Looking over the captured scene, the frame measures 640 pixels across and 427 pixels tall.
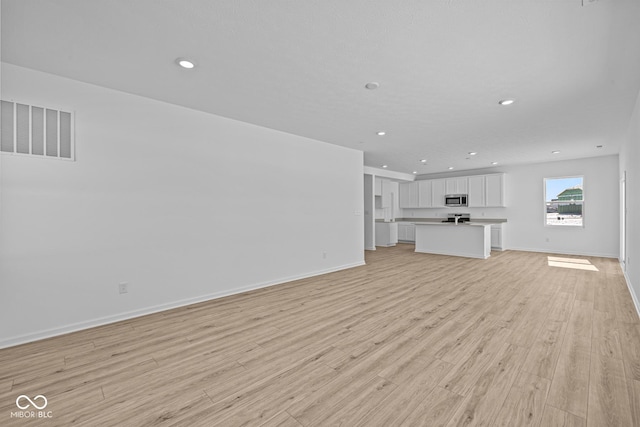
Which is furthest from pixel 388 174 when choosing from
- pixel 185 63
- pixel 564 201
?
pixel 185 63

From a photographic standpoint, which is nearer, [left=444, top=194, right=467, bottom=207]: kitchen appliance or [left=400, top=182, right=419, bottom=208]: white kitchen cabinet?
[left=444, top=194, right=467, bottom=207]: kitchen appliance

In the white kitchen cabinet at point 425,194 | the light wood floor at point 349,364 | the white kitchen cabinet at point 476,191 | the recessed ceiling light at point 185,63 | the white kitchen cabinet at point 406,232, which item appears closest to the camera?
the light wood floor at point 349,364

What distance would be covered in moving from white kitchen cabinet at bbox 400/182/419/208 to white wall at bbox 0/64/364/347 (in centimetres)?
657

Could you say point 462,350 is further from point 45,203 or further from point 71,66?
point 71,66

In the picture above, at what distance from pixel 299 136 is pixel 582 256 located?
26.2 feet

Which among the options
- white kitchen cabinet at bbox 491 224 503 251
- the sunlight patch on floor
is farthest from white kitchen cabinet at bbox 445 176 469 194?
the sunlight patch on floor

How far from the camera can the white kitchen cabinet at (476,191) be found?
8.66 meters

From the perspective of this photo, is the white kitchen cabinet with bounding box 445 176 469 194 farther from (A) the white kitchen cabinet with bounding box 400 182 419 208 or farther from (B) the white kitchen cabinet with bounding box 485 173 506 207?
(A) the white kitchen cabinet with bounding box 400 182 419 208

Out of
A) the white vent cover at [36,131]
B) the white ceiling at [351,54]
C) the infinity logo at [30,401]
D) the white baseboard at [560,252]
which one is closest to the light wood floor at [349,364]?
the infinity logo at [30,401]

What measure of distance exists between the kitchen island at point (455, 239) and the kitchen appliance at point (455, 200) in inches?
68.2

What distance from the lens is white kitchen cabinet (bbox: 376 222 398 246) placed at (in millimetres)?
9625

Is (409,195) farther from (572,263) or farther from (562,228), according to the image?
(572,263)

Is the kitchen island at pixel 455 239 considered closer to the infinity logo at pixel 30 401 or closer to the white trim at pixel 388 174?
the white trim at pixel 388 174

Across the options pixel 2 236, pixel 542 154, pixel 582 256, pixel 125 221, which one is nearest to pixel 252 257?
pixel 125 221
